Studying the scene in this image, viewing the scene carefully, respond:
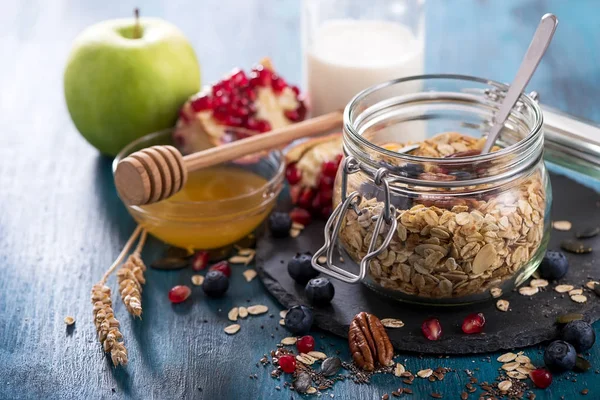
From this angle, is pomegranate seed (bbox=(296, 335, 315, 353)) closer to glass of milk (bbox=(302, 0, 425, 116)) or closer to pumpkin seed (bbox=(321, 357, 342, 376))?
pumpkin seed (bbox=(321, 357, 342, 376))

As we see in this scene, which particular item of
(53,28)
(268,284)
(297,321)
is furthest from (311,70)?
(53,28)

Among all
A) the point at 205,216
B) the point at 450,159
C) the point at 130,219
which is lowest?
the point at 130,219

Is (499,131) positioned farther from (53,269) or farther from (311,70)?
(53,269)

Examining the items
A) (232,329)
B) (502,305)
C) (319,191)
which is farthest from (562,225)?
(232,329)

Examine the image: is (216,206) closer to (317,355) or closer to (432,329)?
(317,355)

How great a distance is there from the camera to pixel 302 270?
1.73 metres

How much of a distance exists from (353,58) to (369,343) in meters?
0.97

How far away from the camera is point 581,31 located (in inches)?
112

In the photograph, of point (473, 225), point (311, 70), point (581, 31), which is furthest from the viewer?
point (581, 31)

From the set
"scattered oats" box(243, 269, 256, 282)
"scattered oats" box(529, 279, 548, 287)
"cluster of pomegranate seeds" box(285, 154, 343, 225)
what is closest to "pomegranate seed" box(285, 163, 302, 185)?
"cluster of pomegranate seeds" box(285, 154, 343, 225)

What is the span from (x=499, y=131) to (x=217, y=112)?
2.57 ft

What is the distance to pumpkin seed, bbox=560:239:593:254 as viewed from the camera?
1798 millimetres

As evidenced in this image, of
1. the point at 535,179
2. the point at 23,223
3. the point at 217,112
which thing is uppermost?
the point at 535,179

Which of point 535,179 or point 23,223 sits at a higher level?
point 535,179
